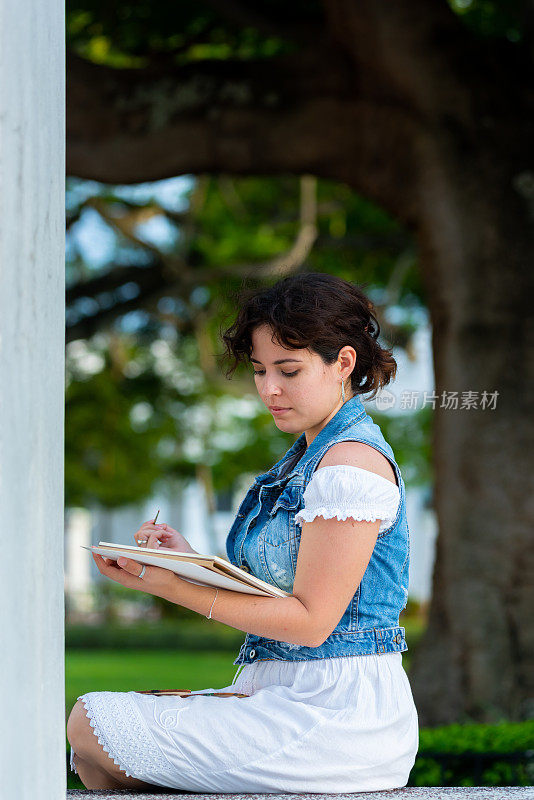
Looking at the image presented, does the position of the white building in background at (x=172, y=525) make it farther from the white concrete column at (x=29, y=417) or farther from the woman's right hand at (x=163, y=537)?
the white concrete column at (x=29, y=417)

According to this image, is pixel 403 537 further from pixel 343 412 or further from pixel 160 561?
pixel 160 561

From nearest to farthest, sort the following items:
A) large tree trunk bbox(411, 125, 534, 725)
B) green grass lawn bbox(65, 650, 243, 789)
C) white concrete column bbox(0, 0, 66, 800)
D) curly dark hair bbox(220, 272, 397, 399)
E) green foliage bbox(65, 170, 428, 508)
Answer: white concrete column bbox(0, 0, 66, 800), curly dark hair bbox(220, 272, 397, 399), large tree trunk bbox(411, 125, 534, 725), green grass lawn bbox(65, 650, 243, 789), green foliage bbox(65, 170, 428, 508)

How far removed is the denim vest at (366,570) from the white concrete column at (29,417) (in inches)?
26.8

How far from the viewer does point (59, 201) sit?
2.18 meters

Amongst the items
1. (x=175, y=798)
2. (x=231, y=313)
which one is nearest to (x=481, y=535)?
(x=231, y=313)

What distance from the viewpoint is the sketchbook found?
2.32m

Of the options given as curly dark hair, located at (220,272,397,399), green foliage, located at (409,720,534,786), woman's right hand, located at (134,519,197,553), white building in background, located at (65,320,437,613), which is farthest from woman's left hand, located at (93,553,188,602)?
white building in background, located at (65,320,437,613)

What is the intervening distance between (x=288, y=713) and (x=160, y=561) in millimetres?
515

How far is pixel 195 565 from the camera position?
2.31 metres

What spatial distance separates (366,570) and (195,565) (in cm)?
52

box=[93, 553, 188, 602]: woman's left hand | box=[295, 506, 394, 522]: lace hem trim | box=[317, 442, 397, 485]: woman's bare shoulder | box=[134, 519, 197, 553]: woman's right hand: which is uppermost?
box=[317, 442, 397, 485]: woman's bare shoulder

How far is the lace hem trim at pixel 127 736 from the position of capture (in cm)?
250

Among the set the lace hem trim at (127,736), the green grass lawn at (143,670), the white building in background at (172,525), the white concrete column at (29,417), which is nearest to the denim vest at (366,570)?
the lace hem trim at (127,736)

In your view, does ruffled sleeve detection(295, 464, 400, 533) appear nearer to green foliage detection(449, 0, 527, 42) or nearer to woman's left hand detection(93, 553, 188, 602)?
woman's left hand detection(93, 553, 188, 602)
